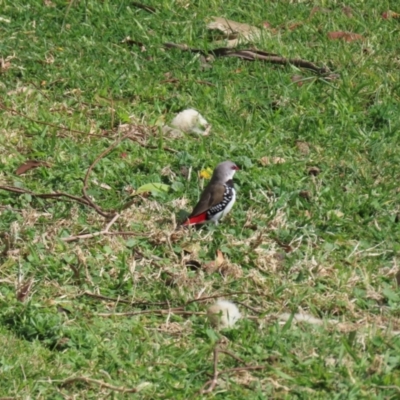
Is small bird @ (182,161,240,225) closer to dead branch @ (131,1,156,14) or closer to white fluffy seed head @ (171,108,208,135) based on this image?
white fluffy seed head @ (171,108,208,135)

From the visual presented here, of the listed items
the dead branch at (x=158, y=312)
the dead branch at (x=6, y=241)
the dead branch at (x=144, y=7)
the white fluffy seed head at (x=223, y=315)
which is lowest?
the dead branch at (x=144, y=7)

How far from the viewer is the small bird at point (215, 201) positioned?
5.46 meters

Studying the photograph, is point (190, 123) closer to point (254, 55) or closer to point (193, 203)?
point (193, 203)

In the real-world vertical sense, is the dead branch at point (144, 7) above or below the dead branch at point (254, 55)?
below

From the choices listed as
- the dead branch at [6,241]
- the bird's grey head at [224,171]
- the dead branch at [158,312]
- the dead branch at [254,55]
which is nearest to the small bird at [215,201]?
the bird's grey head at [224,171]

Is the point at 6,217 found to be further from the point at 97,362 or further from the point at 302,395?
the point at 302,395

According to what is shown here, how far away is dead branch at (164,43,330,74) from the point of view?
7.27 metres

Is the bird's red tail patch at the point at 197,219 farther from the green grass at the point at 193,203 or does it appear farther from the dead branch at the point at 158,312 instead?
the dead branch at the point at 158,312

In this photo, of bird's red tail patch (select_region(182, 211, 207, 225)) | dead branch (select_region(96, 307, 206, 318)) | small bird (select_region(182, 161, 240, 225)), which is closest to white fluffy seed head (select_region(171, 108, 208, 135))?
small bird (select_region(182, 161, 240, 225))

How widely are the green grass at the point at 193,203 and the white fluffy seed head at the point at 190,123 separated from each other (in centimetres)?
8

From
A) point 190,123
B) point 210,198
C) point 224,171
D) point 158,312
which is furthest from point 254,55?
point 158,312

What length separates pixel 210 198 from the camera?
17.9ft

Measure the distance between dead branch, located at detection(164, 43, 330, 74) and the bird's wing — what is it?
2.00 meters

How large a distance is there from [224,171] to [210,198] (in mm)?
294
